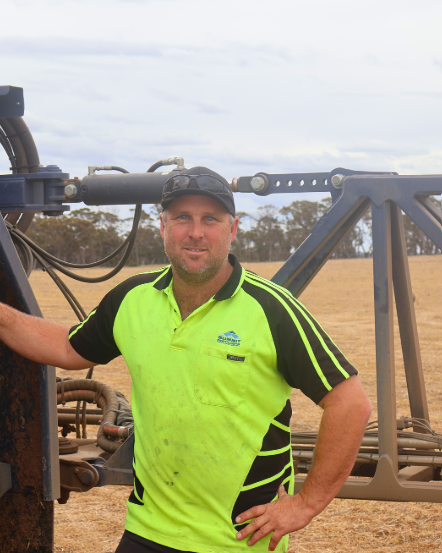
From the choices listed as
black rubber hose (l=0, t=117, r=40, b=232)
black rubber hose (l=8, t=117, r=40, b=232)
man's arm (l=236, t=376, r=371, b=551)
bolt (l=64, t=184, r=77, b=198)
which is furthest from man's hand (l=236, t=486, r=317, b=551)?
black rubber hose (l=8, t=117, r=40, b=232)

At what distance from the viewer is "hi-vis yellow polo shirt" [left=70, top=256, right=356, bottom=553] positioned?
218 centimetres

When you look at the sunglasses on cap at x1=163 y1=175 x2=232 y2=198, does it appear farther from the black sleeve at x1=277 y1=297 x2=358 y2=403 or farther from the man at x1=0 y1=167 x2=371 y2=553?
the black sleeve at x1=277 y1=297 x2=358 y2=403

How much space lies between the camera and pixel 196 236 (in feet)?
7.50

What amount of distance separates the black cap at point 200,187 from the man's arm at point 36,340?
0.63 meters

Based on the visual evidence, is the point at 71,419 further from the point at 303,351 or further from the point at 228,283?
the point at 303,351

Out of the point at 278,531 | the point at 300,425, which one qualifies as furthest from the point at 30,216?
the point at 300,425

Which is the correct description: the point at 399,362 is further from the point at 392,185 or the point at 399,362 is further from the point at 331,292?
the point at 331,292

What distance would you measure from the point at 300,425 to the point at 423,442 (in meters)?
3.52

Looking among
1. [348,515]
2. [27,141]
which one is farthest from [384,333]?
[27,141]

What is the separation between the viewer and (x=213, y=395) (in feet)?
7.27

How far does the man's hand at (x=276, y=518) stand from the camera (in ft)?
7.02

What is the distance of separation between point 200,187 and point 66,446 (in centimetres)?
156

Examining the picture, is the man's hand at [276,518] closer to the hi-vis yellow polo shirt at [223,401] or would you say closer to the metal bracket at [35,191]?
the hi-vis yellow polo shirt at [223,401]

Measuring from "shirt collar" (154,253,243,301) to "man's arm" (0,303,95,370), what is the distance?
0.42m
